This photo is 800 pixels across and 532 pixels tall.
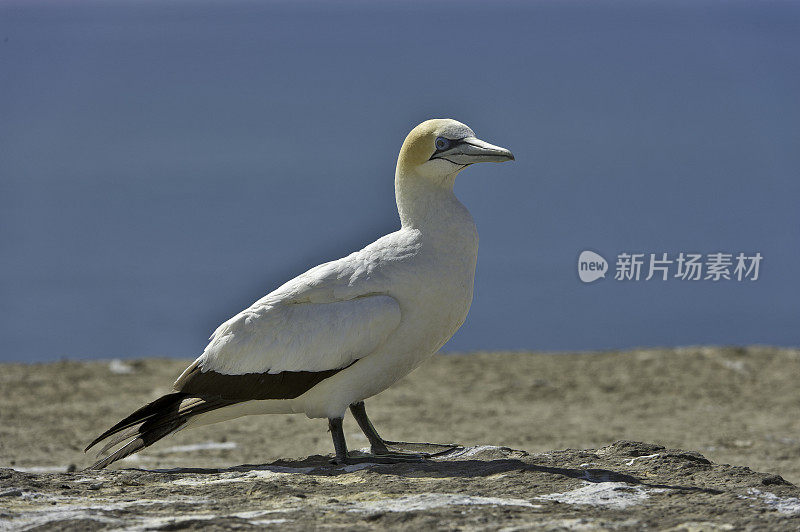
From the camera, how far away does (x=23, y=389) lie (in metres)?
14.7

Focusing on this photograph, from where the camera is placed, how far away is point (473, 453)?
24.2ft

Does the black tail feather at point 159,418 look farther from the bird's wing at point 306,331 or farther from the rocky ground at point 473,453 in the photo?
the rocky ground at point 473,453

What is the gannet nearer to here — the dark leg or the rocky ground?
the dark leg

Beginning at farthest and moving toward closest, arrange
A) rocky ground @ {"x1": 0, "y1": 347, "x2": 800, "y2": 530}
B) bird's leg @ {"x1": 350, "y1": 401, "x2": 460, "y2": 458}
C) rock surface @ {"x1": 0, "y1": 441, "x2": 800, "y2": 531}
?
bird's leg @ {"x1": 350, "y1": 401, "x2": 460, "y2": 458}, rocky ground @ {"x1": 0, "y1": 347, "x2": 800, "y2": 530}, rock surface @ {"x1": 0, "y1": 441, "x2": 800, "y2": 531}

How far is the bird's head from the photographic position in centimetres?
726

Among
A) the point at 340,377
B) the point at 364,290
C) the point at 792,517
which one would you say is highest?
the point at 364,290

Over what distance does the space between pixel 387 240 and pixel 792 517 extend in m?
3.28

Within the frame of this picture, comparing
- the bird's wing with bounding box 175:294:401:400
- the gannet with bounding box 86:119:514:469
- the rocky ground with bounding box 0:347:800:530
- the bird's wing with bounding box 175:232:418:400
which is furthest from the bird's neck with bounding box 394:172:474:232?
the rocky ground with bounding box 0:347:800:530

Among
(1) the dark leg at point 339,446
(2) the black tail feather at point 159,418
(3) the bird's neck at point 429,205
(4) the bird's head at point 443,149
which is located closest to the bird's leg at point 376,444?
(1) the dark leg at point 339,446

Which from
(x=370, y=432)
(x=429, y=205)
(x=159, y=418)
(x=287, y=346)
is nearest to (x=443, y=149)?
(x=429, y=205)

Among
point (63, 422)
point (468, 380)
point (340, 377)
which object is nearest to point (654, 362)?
point (468, 380)

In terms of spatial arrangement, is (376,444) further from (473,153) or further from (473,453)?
(473,153)

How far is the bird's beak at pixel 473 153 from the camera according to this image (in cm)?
716

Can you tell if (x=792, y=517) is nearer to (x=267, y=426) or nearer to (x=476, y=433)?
(x=476, y=433)
